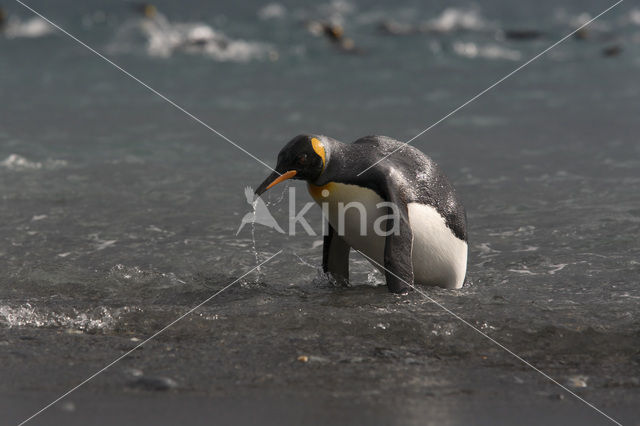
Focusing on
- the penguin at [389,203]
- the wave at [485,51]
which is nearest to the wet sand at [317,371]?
the penguin at [389,203]

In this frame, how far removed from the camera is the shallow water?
413cm

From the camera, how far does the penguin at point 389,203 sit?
4.93 meters

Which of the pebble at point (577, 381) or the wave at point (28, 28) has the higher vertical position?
the wave at point (28, 28)

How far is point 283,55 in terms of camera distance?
1566cm

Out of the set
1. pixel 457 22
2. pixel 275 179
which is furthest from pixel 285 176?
pixel 457 22

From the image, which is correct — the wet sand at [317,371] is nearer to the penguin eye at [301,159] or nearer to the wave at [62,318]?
the wave at [62,318]

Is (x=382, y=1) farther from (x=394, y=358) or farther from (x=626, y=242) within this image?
(x=394, y=358)

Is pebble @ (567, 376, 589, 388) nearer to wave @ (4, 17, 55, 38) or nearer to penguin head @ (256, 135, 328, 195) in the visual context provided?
penguin head @ (256, 135, 328, 195)

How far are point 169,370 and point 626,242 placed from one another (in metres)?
3.52

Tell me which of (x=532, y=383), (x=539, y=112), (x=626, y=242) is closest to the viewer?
(x=532, y=383)

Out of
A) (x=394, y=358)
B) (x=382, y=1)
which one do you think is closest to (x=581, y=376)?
(x=394, y=358)

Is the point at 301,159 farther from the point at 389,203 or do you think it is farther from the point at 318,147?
the point at 389,203
